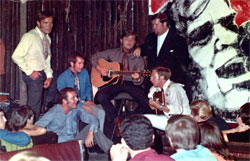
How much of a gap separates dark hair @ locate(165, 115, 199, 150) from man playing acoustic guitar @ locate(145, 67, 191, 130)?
1786mm

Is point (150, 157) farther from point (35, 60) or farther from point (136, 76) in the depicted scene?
point (35, 60)

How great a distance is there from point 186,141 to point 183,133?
53 mm

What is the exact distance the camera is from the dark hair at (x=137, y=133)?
6.98ft

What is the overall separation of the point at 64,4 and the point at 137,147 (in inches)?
183

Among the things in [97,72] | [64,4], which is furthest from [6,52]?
[97,72]

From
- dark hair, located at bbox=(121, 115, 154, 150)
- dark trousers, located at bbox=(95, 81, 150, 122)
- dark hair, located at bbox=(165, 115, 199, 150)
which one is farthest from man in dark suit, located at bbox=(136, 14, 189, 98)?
dark hair, located at bbox=(121, 115, 154, 150)

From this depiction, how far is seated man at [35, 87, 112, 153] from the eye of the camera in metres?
3.86

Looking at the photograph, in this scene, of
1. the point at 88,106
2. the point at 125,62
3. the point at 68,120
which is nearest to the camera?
the point at 68,120

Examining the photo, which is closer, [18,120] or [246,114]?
[18,120]

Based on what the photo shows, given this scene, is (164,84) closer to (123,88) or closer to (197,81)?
(123,88)

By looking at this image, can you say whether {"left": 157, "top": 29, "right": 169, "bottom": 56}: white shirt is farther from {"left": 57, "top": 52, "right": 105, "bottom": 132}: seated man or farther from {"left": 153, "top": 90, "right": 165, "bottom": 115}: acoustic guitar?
{"left": 57, "top": 52, "right": 105, "bottom": 132}: seated man

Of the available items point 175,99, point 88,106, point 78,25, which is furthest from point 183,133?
point 78,25

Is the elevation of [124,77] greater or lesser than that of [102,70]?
lesser

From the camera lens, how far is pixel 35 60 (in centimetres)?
479
